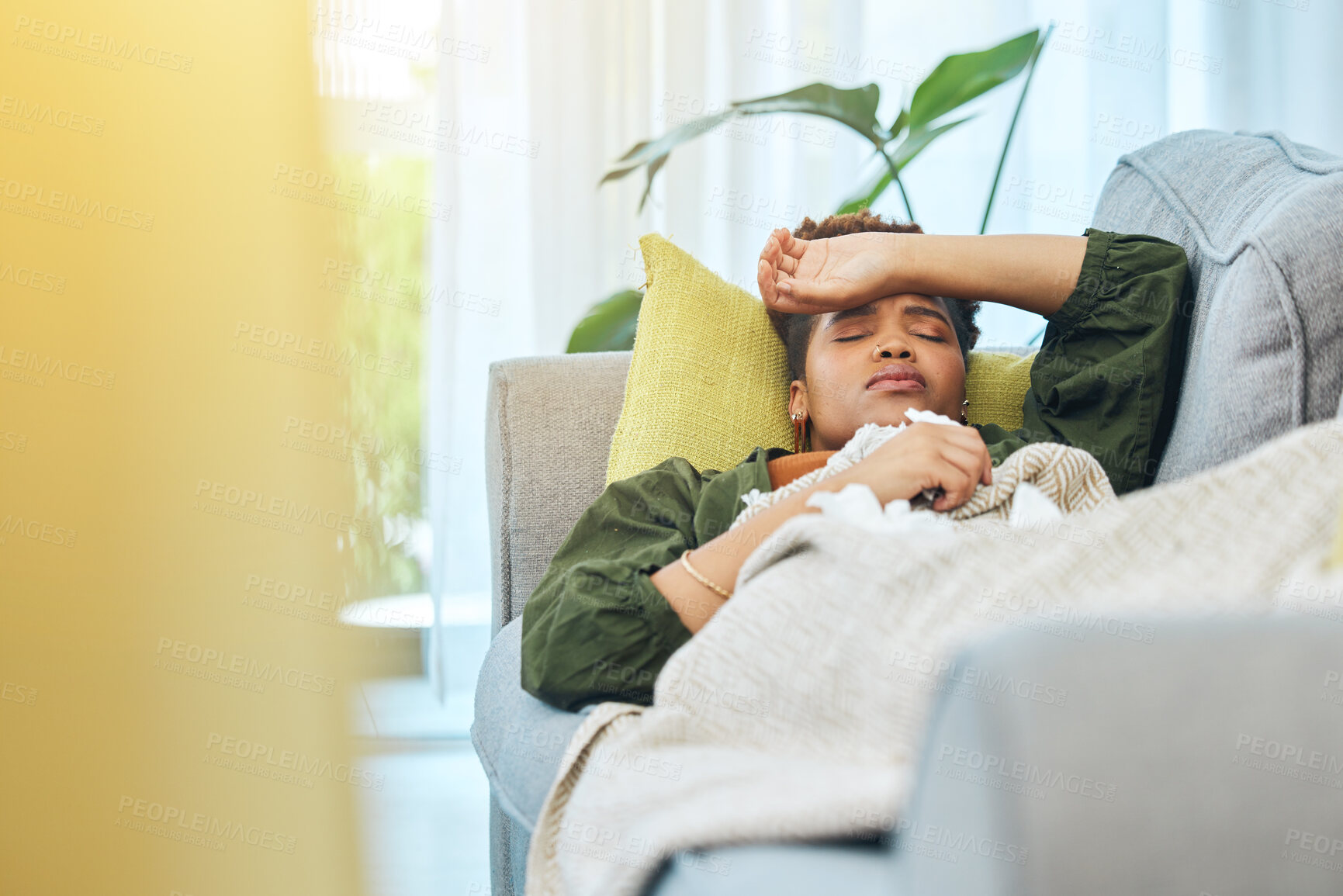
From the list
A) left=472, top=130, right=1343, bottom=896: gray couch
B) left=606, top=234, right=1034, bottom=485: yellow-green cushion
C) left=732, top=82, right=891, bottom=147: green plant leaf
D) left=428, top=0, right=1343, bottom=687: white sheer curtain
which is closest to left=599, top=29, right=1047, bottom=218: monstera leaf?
left=732, top=82, right=891, bottom=147: green plant leaf

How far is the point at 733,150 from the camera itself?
2291 millimetres

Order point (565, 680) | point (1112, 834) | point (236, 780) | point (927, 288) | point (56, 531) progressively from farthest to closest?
point (236, 780) → point (56, 531) → point (927, 288) → point (565, 680) → point (1112, 834)

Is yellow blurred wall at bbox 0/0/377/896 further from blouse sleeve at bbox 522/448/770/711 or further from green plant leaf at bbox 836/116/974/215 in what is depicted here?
green plant leaf at bbox 836/116/974/215

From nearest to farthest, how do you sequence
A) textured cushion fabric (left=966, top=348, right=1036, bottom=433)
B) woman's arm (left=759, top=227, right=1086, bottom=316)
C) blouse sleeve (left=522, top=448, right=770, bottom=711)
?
blouse sleeve (left=522, top=448, right=770, bottom=711) → woman's arm (left=759, top=227, right=1086, bottom=316) → textured cushion fabric (left=966, top=348, right=1036, bottom=433)

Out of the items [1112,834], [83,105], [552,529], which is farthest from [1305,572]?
[83,105]

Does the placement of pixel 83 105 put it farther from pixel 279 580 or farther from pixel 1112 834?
pixel 1112 834

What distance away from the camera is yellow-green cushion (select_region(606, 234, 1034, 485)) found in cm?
121

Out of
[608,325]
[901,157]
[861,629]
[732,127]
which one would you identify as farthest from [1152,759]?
[732,127]

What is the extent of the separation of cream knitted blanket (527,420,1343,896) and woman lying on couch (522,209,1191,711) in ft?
0.52

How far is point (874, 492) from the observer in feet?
2.96

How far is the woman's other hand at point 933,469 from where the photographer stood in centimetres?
90

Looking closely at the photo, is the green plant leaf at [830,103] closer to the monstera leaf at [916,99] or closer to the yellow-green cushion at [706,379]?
the monstera leaf at [916,99]

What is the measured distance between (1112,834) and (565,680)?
1.61ft

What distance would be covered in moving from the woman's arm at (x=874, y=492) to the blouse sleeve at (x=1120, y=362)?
139 mm
